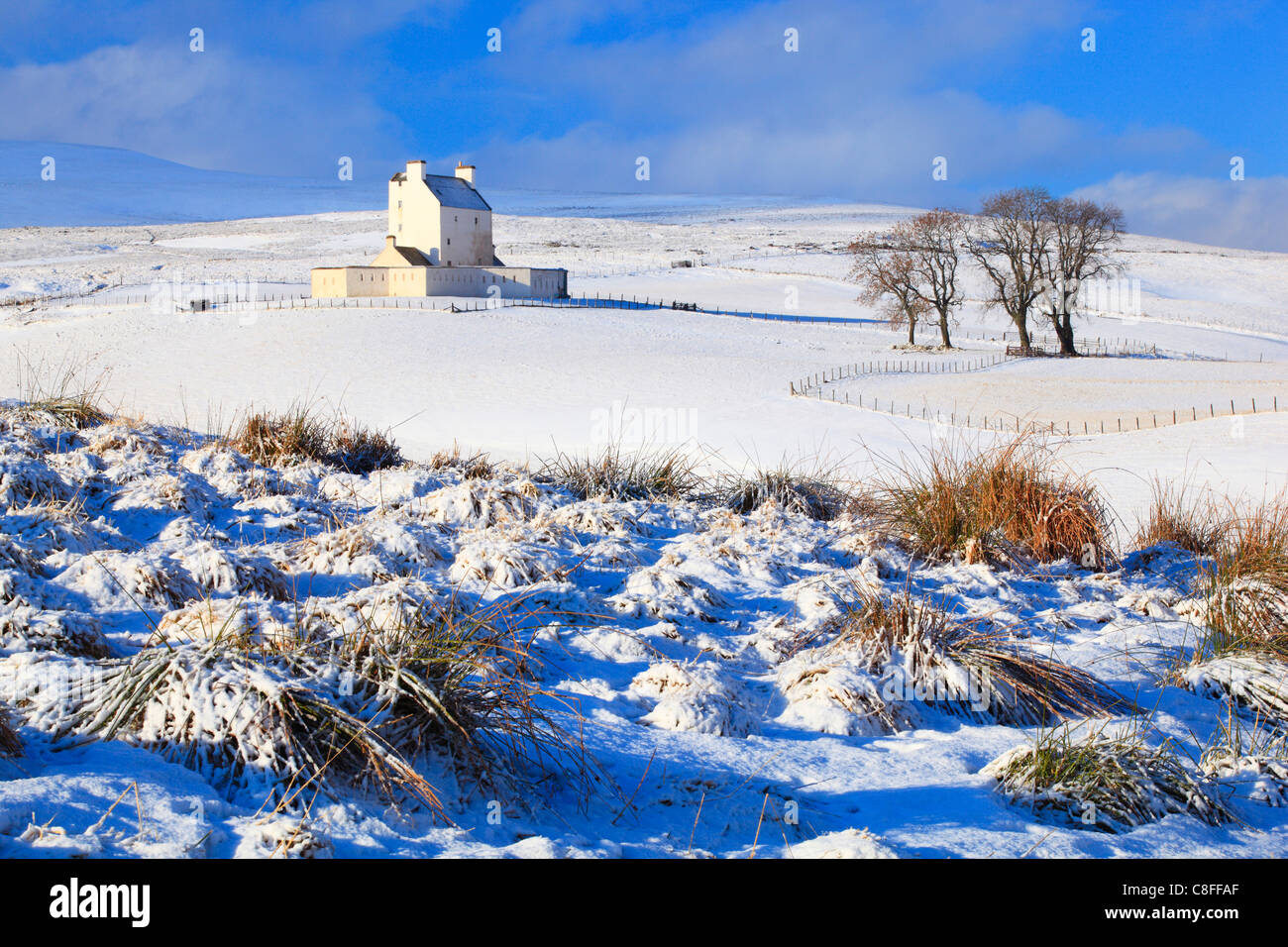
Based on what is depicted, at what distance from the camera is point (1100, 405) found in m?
33.0

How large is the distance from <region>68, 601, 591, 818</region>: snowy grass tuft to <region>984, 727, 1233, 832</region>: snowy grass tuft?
1.77 metres

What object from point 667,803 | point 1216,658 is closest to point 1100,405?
point 1216,658

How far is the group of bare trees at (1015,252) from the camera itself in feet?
167

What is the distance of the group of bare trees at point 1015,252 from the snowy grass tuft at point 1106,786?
50472 mm

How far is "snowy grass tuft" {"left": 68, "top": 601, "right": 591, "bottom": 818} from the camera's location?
352 cm

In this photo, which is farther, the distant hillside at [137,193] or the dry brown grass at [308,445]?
the distant hillside at [137,193]

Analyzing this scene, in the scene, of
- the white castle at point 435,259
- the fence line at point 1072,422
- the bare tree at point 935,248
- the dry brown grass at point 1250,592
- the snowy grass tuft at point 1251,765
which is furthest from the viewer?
the white castle at point 435,259

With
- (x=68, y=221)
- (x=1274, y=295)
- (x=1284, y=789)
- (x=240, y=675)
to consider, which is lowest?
(x=1284, y=789)

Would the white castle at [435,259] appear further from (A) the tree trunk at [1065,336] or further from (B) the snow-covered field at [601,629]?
(B) the snow-covered field at [601,629]

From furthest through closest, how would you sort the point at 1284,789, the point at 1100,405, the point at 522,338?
the point at 522,338, the point at 1100,405, the point at 1284,789

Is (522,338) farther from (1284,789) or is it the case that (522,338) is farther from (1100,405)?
(1284,789)

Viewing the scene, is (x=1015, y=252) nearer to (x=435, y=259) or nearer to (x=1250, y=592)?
(x=435, y=259)

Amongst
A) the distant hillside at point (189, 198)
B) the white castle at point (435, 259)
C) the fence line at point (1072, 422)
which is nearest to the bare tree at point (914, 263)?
the white castle at point (435, 259)
